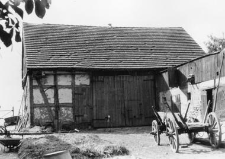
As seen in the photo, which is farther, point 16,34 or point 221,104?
point 221,104

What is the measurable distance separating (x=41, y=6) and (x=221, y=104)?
36.9 ft

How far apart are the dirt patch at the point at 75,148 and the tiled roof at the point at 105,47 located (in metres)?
6.81

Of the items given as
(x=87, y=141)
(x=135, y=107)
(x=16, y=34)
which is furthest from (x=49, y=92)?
(x=16, y=34)

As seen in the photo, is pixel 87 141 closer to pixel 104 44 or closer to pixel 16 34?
pixel 16 34

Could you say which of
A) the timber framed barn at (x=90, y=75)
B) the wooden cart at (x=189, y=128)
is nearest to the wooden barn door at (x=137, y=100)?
the timber framed barn at (x=90, y=75)

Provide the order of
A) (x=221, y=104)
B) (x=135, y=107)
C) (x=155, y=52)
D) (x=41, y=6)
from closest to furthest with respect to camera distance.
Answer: (x=41, y=6)
(x=221, y=104)
(x=135, y=107)
(x=155, y=52)

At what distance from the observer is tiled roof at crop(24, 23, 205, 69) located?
56.8 ft

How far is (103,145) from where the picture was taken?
9.56 meters

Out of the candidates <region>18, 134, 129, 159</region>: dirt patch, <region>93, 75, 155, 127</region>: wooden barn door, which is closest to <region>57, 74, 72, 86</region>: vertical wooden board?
<region>93, 75, 155, 127</region>: wooden barn door

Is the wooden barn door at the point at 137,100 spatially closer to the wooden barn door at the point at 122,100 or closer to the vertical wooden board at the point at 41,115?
the wooden barn door at the point at 122,100

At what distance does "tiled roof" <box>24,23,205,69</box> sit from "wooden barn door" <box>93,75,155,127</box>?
0.82m

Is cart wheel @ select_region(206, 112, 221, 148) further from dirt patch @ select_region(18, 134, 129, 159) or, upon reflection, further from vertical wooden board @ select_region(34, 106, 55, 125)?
vertical wooden board @ select_region(34, 106, 55, 125)

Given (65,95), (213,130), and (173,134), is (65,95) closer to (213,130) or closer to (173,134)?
(173,134)

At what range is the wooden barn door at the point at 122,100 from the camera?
16953mm
